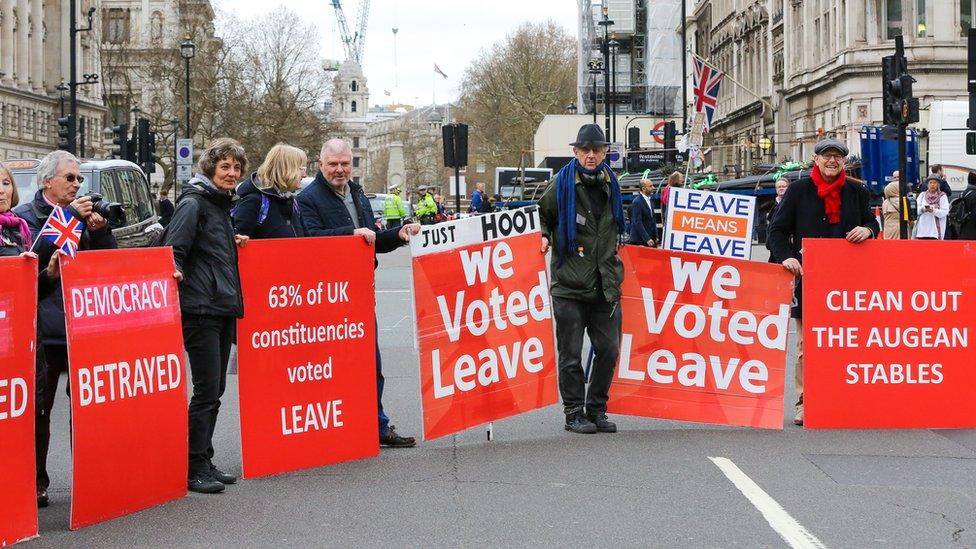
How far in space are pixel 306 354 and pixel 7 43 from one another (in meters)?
93.7

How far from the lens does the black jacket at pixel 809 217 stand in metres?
9.73

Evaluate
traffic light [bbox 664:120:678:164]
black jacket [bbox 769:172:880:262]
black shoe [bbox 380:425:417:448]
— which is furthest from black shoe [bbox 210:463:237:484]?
traffic light [bbox 664:120:678:164]

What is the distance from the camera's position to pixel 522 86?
371 feet

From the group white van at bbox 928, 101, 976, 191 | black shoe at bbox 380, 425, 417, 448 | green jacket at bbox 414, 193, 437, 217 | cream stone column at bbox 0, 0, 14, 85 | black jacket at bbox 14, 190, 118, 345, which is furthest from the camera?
cream stone column at bbox 0, 0, 14, 85

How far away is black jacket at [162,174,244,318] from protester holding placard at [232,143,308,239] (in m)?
0.56

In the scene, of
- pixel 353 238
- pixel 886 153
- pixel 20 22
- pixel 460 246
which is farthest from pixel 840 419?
pixel 20 22

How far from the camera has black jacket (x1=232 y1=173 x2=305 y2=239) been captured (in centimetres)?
830

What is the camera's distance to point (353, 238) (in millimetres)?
8508

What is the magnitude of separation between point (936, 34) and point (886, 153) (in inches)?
706

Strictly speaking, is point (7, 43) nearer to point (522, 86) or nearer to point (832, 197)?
point (522, 86)

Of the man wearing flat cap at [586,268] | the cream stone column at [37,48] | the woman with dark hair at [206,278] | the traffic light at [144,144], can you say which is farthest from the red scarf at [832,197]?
the cream stone column at [37,48]

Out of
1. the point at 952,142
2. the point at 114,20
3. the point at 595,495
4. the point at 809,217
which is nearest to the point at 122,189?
the point at 809,217

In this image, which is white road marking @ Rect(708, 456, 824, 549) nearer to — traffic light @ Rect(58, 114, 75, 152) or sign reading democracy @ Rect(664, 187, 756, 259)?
sign reading democracy @ Rect(664, 187, 756, 259)

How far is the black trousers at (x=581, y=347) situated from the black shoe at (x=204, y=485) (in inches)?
106
